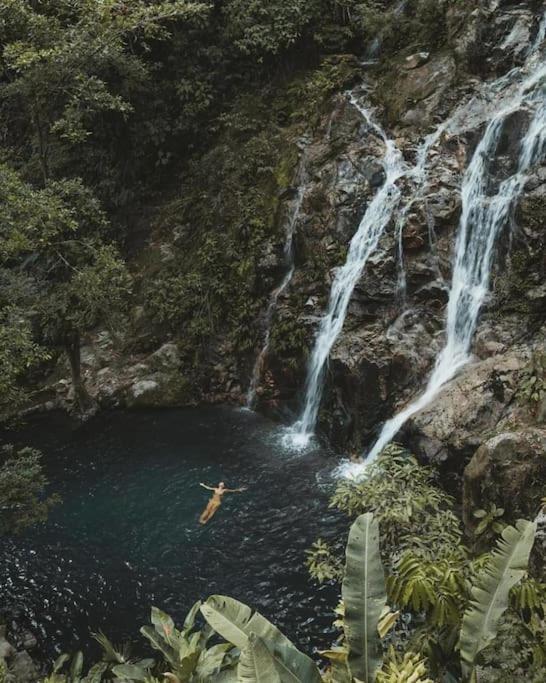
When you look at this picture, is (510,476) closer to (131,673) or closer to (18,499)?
(131,673)

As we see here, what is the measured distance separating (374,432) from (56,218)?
7935mm

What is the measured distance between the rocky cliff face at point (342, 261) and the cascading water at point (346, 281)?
24 cm

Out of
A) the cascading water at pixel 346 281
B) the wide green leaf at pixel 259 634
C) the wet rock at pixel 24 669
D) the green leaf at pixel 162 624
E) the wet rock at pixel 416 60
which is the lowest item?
the wet rock at pixel 24 669

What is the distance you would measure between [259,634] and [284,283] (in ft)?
35.0

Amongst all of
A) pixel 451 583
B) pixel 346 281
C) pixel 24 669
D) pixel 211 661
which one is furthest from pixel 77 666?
pixel 346 281

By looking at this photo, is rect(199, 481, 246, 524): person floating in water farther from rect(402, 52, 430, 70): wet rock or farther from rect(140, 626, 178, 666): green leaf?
rect(402, 52, 430, 70): wet rock

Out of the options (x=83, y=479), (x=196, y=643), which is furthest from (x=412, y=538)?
(x=83, y=479)

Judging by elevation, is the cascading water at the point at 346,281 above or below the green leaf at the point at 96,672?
above

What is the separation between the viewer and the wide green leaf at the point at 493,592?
467 centimetres

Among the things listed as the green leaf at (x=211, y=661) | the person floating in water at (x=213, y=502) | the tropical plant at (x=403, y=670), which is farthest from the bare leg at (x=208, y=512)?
the tropical plant at (x=403, y=670)

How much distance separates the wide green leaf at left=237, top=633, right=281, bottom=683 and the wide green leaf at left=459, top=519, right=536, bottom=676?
170 centimetres

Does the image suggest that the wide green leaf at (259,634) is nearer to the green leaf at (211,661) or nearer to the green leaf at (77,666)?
the green leaf at (211,661)

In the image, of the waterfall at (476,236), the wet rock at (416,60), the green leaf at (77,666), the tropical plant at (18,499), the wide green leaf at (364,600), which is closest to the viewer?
the wide green leaf at (364,600)

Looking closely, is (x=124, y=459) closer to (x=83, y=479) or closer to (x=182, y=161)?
(x=83, y=479)
